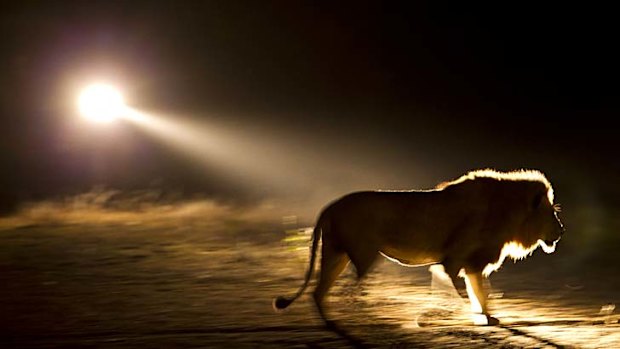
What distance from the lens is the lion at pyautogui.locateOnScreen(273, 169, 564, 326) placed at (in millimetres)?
9282

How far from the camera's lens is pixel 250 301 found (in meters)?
10.4

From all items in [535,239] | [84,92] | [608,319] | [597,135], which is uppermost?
[84,92]

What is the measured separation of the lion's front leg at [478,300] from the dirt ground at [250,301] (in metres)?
0.16

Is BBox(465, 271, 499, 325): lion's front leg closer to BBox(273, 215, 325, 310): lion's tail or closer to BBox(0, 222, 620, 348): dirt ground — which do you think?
BBox(0, 222, 620, 348): dirt ground

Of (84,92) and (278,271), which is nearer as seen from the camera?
(278,271)

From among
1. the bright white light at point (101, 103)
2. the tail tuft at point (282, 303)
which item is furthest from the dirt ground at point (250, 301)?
the bright white light at point (101, 103)

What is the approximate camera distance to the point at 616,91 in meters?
30.6

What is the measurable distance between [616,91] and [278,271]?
2037 centimetres

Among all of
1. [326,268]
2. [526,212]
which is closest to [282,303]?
[326,268]

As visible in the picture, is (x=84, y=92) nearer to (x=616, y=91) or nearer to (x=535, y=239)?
(x=616, y=91)

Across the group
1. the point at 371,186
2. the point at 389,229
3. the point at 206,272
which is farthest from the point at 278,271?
the point at 371,186

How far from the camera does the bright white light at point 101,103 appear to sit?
1220 inches

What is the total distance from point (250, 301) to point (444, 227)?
6.82ft

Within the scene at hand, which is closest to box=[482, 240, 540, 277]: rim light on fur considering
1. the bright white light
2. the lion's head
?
the lion's head
